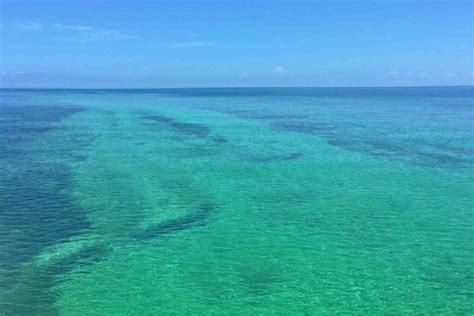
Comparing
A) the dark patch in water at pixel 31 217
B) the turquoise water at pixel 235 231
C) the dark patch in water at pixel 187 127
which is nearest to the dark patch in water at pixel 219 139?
the dark patch in water at pixel 187 127

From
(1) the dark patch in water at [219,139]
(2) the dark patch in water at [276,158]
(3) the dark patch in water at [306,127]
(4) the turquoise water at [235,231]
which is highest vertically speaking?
(3) the dark patch in water at [306,127]

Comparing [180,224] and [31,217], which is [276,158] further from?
[31,217]

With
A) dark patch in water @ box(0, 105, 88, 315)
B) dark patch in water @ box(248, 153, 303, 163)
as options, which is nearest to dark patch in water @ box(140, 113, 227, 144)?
dark patch in water @ box(248, 153, 303, 163)

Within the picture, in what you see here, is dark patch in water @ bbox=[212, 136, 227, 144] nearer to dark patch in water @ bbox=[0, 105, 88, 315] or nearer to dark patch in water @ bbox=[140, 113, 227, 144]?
dark patch in water @ bbox=[140, 113, 227, 144]

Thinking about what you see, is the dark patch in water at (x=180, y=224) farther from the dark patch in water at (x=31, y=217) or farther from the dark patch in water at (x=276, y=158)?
the dark patch in water at (x=276, y=158)

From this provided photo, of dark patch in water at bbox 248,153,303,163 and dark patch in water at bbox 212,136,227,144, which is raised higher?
dark patch in water at bbox 212,136,227,144

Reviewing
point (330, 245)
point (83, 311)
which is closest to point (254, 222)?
point (330, 245)

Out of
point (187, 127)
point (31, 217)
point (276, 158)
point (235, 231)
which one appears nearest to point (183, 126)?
point (187, 127)
